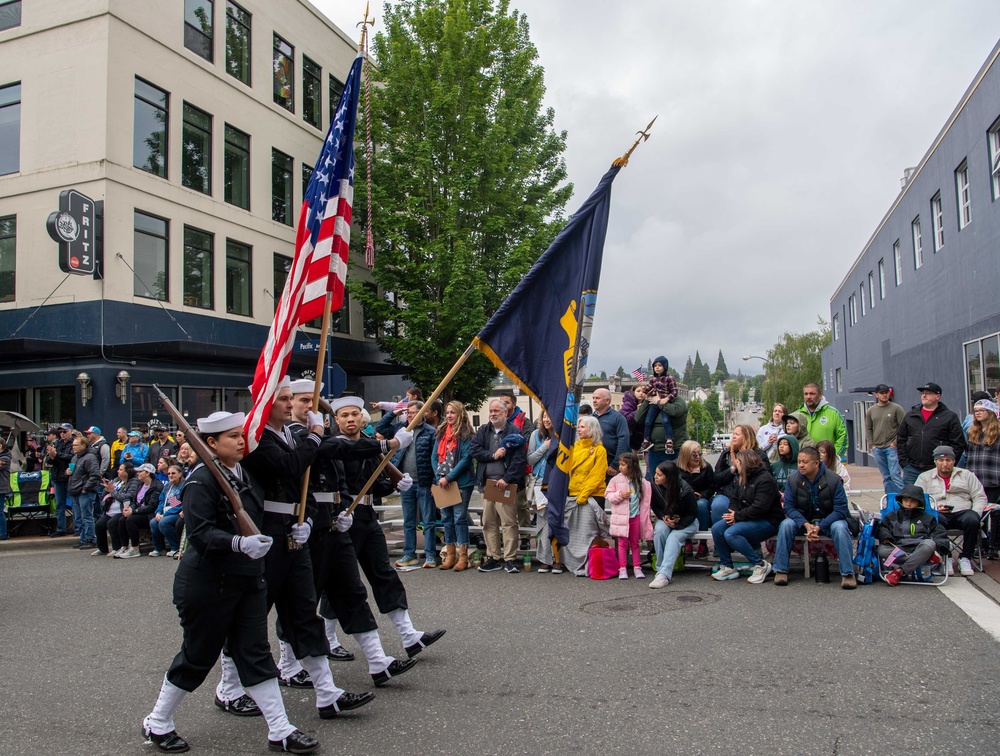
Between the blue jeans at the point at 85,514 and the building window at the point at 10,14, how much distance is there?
13.3 m

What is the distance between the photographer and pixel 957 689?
190 inches

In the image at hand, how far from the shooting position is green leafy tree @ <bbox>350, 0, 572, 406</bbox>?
22.4 meters

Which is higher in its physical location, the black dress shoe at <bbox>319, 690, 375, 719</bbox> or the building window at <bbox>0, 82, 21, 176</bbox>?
the building window at <bbox>0, 82, 21, 176</bbox>

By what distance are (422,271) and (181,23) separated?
8926mm

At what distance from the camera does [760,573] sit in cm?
833

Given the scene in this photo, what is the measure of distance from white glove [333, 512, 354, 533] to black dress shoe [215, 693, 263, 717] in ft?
3.86

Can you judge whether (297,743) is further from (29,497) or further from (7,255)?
(7,255)

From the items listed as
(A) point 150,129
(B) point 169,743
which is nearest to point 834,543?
(B) point 169,743

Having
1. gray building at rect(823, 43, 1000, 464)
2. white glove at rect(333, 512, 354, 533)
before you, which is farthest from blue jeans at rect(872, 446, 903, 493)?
white glove at rect(333, 512, 354, 533)

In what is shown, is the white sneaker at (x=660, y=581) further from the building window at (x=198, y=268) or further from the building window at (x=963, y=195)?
the building window at (x=198, y=268)

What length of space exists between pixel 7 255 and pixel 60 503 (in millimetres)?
8445

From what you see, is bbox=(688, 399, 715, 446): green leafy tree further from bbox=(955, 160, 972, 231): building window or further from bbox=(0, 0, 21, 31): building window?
bbox=(0, 0, 21, 31): building window

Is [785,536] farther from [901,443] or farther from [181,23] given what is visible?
[181,23]

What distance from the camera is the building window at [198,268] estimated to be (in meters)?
20.9
